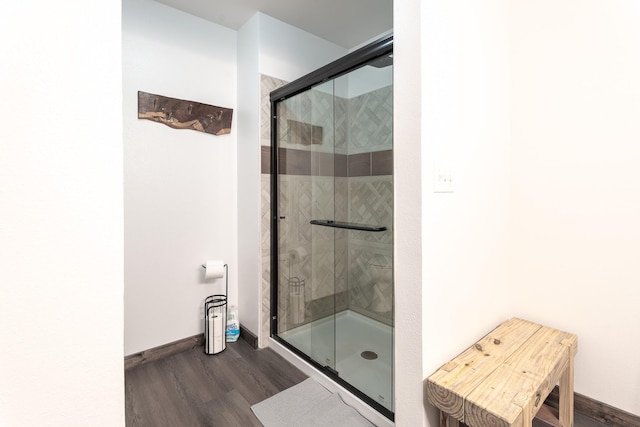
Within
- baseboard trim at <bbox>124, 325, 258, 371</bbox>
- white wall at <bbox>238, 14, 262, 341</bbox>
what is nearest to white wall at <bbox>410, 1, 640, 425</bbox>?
white wall at <bbox>238, 14, 262, 341</bbox>

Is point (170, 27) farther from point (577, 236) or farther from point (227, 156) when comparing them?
point (577, 236)

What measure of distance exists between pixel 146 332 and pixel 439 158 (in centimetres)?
212

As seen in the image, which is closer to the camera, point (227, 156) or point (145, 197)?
point (145, 197)

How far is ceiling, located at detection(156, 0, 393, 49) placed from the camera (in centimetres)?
209

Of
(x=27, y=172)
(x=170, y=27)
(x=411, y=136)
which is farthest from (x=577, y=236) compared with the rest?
(x=170, y=27)

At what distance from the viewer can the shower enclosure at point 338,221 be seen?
1734 millimetres

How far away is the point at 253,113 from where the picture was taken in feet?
7.34

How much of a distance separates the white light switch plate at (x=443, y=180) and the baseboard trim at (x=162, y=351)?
2.00 metres

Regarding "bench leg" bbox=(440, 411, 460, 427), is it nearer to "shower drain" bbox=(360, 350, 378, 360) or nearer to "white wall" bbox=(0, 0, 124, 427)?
"shower drain" bbox=(360, 350, 378, 360)

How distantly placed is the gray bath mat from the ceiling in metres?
2.53

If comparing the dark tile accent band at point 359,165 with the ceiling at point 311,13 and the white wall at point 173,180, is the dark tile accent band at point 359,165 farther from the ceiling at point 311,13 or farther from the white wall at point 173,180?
the ceiling at point 311,13

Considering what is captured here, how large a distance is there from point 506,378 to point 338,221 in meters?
1.23

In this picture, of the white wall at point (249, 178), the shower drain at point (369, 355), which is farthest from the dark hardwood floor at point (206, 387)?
the shower drain at point (369, 355)

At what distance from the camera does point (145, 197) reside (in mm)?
2025
